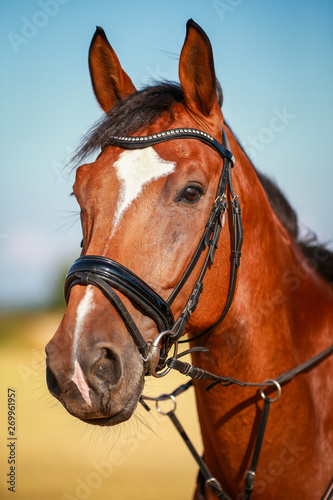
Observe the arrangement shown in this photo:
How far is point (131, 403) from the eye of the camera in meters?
2.01

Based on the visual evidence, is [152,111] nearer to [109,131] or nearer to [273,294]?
[109,131]

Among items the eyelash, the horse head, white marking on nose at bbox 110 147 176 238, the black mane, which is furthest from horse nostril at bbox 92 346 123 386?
the black mane

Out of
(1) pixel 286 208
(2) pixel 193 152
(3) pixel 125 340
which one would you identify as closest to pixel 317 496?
(3) pixel 125 340

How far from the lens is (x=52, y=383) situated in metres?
1.96

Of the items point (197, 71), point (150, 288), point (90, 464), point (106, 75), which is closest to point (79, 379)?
point (150, 288)

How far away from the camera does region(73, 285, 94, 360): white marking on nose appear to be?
1.90 metres

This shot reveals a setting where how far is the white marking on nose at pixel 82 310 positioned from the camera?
1.90m

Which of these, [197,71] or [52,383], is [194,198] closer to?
[197,71]

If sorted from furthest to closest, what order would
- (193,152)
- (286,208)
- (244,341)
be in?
(286,208), (244,341), (193,152)

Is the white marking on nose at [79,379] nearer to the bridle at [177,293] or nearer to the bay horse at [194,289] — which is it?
the bay horse at [194,289]

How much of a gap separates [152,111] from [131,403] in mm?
1611

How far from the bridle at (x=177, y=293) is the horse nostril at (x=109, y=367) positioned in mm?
156

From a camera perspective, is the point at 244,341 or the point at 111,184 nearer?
the point at 111,184

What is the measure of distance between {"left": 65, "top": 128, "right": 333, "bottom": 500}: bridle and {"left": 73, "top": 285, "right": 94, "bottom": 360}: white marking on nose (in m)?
0.05
